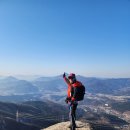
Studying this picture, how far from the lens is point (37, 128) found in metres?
120

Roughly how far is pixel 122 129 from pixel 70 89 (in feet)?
545

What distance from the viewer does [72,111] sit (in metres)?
18.2

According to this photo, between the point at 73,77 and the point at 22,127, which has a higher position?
the point at 73,77

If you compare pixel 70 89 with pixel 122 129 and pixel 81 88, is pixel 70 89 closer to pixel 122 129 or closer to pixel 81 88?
pixel 81 88

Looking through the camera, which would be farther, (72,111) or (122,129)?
(122,129)

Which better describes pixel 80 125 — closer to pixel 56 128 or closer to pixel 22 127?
pixel 56 128

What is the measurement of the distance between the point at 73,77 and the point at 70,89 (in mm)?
839

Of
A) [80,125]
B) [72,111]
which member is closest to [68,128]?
[80,125]

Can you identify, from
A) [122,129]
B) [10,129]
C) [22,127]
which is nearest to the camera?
[10,129]

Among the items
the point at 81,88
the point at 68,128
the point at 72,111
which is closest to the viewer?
the point at 81,88

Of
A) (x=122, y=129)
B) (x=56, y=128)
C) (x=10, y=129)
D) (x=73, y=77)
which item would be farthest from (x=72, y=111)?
(x=122, y=129)

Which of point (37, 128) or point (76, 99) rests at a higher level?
point (76, 99)

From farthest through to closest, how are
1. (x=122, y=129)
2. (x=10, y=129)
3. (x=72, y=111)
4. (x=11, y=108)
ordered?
(x=11, y=108) → (x=122, y=129) → (x=10, y=129) → (x=72, y=111)

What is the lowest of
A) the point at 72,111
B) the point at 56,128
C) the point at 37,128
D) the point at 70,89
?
the point at 37,128
